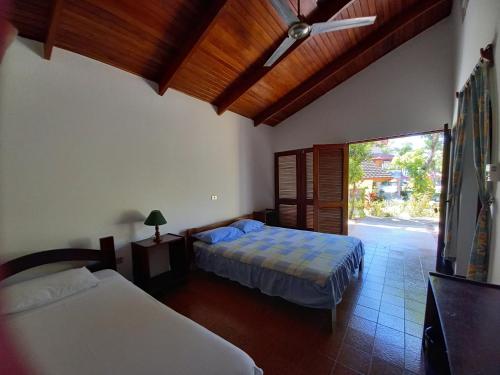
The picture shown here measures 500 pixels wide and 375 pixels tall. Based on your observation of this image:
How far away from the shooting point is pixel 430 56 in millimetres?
3338

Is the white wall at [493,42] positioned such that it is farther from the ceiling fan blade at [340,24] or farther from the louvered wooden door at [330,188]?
the louvered wooden door at [330,188]

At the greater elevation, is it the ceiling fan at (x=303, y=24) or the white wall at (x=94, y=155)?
the ceiling fan at (x=303, y=24)

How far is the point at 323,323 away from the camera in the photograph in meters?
2.04

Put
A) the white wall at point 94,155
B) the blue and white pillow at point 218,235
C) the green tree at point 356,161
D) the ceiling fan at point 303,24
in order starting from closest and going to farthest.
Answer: the ceiling fan at point 303,24
the white wall at point 94,155
the blue and white pillow at point 218,235
the green tree at point 356,161

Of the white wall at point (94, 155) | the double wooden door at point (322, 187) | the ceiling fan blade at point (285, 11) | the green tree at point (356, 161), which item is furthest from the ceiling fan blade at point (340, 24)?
the green tree at point (356, 161)

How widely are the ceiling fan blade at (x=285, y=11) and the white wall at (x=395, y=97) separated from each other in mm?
2739

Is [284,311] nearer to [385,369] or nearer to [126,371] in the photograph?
[385,369]

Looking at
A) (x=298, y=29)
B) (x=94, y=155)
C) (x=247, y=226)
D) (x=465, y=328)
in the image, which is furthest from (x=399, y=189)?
(x=94, y=155)

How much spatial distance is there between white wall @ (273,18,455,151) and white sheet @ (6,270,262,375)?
4.05 metres

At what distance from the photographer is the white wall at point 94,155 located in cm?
189

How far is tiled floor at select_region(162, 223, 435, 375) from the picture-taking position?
164 centimetres

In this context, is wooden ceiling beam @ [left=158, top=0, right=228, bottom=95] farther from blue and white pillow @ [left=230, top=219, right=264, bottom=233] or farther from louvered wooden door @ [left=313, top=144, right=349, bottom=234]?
louvered wooden door @ [left=313, top=144, right=349, bottom=234]

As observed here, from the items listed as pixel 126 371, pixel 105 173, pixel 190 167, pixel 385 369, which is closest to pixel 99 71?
pixel 105 173

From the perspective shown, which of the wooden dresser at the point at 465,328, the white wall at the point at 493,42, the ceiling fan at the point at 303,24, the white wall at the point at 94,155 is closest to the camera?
the wooden dresser at the point at 465,328
